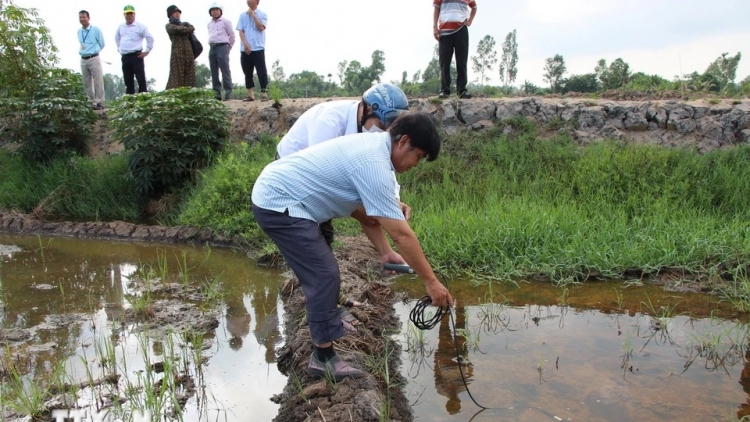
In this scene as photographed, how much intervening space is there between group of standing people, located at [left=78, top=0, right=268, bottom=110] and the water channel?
15.6ft

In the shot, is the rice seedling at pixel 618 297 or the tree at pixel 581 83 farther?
the tree at pixel 581 83

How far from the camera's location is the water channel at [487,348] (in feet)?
10.4

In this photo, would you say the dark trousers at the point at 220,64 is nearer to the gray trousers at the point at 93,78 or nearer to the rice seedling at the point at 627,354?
the gray trousers at the point at 93,78

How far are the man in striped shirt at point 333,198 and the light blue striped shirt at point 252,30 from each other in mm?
6792

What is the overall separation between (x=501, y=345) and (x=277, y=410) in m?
1.48

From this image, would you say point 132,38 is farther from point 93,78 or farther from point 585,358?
point 585,358

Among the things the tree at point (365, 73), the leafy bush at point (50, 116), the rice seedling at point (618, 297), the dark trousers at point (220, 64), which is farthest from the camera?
the tree at point (365, 73)

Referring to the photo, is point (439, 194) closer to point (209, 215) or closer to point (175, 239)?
point (209, 215)

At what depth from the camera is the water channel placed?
3.16 metres

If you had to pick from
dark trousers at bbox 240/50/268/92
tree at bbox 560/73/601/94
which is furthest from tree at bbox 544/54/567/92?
dark trousers at bbox 240/50/268/92

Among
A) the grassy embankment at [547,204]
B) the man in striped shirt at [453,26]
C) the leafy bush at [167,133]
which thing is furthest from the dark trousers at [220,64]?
the man in striped shirt at [453,26]

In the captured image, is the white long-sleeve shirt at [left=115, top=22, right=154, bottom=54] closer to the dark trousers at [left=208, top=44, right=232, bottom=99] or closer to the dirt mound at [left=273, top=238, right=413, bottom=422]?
the dark trousers at [left=208, top=44, right=232, bottom=99]

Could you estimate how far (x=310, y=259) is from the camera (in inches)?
115

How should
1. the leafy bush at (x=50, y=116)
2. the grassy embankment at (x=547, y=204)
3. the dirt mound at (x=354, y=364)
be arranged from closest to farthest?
the dirt mound at (x=354, y=364)
the grassy embankment at (x=547, y=204)
the leafy bush at (x=50, y=116)
